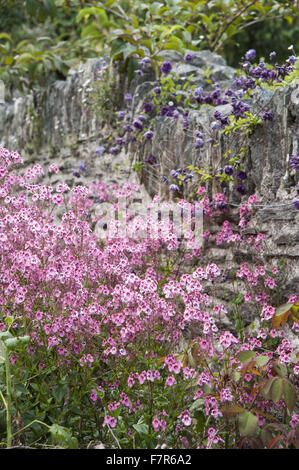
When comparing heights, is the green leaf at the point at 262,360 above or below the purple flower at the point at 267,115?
below

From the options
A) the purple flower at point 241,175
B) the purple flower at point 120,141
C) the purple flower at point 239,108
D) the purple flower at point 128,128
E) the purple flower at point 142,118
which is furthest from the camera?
the purple flower at point 120,141

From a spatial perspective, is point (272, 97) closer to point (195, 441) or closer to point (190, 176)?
point (190, 176)

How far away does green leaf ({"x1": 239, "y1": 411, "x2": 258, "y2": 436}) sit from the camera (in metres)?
2.00

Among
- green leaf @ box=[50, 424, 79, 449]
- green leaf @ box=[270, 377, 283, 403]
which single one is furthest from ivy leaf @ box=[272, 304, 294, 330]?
green leaf @ box=[50, 424, 79, 449]

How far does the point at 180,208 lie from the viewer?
3871 mm

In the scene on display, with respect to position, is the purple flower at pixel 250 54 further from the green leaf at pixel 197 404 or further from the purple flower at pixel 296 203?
the green leaf at pixel 197 404

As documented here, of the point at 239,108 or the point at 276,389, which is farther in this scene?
the point at 239,108

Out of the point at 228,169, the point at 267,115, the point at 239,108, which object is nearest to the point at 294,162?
the point at 267,115

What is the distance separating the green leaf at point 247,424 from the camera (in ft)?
6.56

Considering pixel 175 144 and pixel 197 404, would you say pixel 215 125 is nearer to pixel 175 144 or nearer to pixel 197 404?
pixel 175 144

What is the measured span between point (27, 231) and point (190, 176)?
1403mm

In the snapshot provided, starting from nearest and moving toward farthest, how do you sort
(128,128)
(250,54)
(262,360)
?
(262,360) → (250,54) → (128,128)

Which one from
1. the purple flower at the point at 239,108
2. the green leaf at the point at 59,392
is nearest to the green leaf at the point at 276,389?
the green leaf at the point at 59,392

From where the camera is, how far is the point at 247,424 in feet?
6.63
